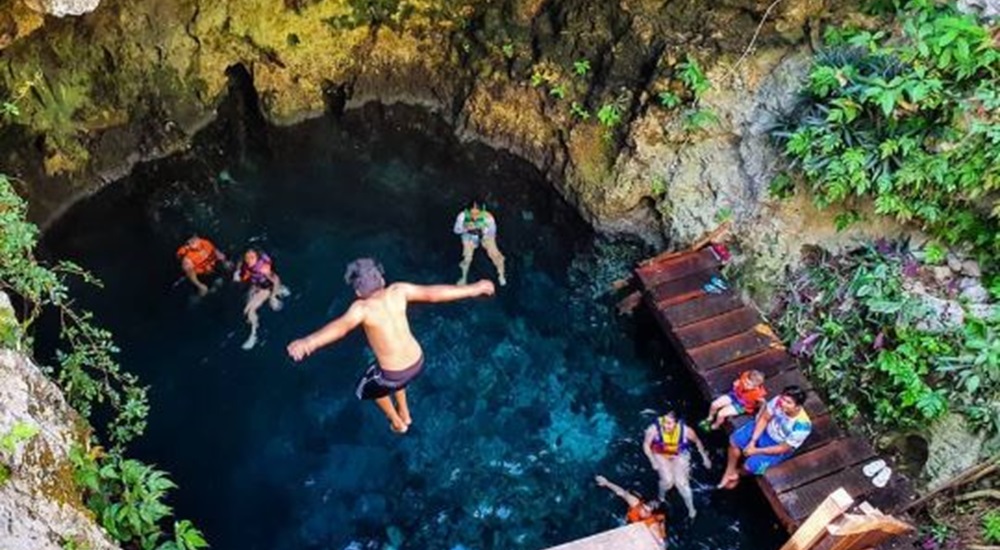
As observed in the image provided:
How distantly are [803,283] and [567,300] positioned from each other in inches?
131

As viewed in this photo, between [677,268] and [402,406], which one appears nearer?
[402,406]

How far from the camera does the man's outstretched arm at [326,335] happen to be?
7535mm

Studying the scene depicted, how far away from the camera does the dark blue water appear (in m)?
10.5

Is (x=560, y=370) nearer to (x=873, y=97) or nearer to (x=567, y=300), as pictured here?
(x=567, y=300)

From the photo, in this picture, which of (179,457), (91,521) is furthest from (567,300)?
(91,521)

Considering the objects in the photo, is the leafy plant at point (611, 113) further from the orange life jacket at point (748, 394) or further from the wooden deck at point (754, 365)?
the orange life jacket at point (748, 394)

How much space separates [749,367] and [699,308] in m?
1.10

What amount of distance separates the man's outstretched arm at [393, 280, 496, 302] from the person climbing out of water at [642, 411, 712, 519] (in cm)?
323

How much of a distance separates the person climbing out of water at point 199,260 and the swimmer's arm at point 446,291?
15.9 ft

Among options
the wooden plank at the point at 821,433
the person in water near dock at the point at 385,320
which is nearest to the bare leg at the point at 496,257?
the person in water near dock at the point at 385,320

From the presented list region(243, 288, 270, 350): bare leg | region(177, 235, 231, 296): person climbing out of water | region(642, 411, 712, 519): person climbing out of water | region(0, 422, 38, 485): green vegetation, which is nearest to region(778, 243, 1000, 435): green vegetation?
region(642, 411, 712, 519): person climbing out of water

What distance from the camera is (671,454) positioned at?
10.4m

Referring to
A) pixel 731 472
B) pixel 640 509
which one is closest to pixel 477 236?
pixel 640 509

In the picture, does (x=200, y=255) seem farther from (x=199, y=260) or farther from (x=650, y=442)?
(x=650, y=442)
